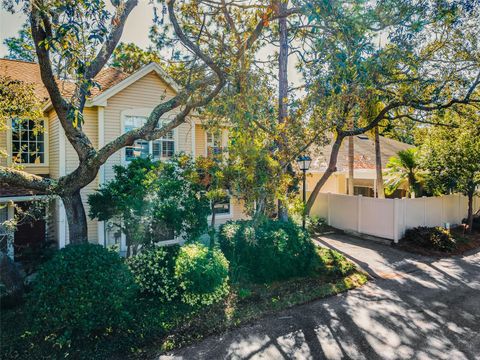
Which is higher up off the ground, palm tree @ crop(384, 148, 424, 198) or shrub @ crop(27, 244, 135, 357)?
palm tree @ crop(384, 148, 424, 198)

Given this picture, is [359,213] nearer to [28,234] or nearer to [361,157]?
[361,157]

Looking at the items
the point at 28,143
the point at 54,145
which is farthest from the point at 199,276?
the point at 28,143

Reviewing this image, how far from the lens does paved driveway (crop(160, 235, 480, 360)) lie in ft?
17.8

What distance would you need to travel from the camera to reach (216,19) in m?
10.3

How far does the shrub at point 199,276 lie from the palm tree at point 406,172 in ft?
37.0

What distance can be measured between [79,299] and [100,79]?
1029 centimetres

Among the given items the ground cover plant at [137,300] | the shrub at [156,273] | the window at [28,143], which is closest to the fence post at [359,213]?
the ground cover plant at [137,300]

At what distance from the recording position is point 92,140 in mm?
11414

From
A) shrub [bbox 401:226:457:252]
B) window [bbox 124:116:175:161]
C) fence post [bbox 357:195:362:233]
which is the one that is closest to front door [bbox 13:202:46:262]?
window [bbox 124:116:175:161]

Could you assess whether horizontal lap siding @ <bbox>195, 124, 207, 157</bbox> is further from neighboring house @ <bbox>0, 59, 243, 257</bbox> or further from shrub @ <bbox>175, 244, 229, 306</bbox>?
shrub @ <bbox>175, 244, 229, 306</bbox>

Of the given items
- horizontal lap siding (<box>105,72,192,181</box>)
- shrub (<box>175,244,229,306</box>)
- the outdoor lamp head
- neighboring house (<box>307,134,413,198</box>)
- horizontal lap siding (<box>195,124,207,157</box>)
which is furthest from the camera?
neighboring house (<box>307,134,413,198</box>)

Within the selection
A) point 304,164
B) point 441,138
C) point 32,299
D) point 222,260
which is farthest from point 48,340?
point 441,138

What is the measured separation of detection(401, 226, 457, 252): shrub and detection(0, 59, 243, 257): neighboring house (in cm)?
756

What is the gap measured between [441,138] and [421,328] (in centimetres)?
1031
